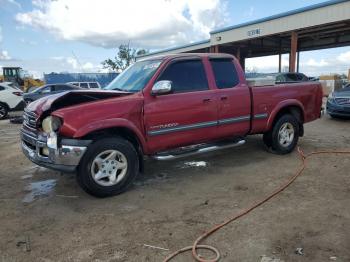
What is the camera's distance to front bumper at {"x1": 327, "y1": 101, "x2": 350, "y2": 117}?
39.6 ft

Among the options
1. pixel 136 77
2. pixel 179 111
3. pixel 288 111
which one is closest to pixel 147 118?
pixel 179 111

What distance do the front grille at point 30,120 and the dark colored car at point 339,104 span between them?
10.4 m

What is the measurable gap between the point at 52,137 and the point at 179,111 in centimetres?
188

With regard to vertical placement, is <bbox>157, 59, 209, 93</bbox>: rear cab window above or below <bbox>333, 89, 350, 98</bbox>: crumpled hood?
above

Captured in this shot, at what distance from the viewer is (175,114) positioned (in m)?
→ 5.43

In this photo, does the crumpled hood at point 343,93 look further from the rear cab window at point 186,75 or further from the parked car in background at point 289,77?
the rear cab window at point 186,75

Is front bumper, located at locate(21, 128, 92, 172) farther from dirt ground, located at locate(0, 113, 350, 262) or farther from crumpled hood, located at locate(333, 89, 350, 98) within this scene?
crumpled hood, located at locate(333, 89, 350, 98)

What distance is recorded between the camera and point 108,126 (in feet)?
15.7

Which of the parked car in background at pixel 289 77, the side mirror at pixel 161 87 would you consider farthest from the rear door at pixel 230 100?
the parked car in background at pixel 289 77

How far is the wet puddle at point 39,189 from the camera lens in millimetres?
5102

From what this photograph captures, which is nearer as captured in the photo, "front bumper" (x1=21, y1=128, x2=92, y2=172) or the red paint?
"front bumper" (x1=21, y1=128, x2=92, y2=172)

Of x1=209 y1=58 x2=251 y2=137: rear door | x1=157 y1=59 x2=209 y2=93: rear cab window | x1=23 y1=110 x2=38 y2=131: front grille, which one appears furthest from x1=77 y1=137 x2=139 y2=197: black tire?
x1=209 y1=58 x2=251 y2=137: rear door

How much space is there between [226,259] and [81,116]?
2.54m

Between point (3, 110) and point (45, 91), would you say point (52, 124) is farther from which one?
point (45, 91)
